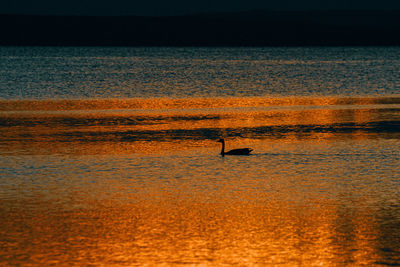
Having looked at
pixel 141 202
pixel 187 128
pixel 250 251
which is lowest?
pixel 250 251

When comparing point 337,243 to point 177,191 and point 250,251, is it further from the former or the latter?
point 177,191

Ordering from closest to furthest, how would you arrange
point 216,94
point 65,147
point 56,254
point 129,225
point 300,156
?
point 56,254, point 129,225, point 300,156, point 65,147, point 216,94

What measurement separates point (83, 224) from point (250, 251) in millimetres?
4247

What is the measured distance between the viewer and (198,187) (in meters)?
19.9

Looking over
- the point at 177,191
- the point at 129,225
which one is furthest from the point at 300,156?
the point at 129,225

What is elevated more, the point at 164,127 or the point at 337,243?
the point at 164,127

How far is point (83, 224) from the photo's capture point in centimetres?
1596

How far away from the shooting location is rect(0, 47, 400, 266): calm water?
46.3 ft

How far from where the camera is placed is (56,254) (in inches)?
542

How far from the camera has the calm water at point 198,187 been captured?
14.1m

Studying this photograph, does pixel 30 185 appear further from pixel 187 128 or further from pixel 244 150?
pixel 187 128

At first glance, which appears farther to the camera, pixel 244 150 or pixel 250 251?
pixel 244 150

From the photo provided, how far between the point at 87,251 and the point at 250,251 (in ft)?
10.9

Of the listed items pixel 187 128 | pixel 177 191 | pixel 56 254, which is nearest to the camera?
pixel 56 254
